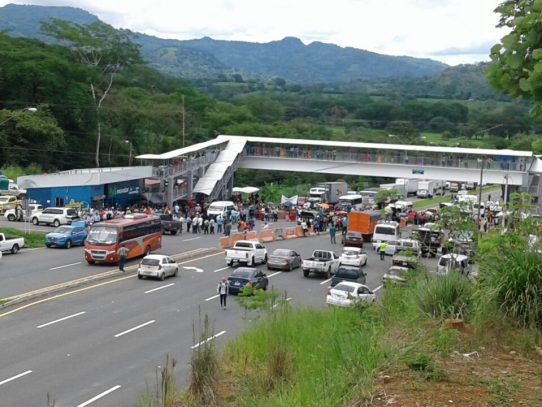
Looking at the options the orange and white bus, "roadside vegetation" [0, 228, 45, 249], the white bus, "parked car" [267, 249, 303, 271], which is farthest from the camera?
the white bus

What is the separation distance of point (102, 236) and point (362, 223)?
20330mm

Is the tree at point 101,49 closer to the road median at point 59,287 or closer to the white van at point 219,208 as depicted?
the white van at point 219,208

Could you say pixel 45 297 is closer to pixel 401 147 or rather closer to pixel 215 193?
pixel 215 193

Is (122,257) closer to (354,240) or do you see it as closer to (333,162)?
(354,240)

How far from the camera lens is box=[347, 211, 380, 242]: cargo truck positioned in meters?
49.7

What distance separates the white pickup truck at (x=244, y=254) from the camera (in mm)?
36656

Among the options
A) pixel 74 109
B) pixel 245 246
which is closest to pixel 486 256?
pixel 245 246

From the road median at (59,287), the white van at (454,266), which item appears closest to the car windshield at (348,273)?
the white van at (454,266)

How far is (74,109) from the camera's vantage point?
70.5 metres

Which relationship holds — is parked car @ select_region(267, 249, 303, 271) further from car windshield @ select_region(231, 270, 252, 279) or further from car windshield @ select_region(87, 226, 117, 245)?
car windshield @ select_region(87, 226, 117, 245)

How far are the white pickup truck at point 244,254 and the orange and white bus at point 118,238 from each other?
4.45 metres

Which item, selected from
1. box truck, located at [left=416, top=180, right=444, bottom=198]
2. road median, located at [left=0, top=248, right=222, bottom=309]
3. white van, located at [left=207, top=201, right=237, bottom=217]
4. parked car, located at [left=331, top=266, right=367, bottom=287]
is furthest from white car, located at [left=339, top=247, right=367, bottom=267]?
box truck, located at [left=416, top=180, right=444, bottom=198]

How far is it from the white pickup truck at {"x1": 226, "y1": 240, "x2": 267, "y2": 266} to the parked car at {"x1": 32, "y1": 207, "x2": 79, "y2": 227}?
14259mm

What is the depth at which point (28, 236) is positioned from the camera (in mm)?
41438
